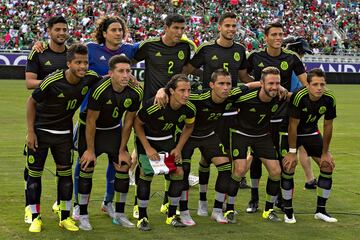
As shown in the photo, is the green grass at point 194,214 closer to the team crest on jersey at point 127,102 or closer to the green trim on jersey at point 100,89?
the team crest on jersey at point 127,102

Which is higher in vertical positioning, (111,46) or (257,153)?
(111,46)

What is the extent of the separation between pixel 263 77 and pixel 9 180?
4751 mm

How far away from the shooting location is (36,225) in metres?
7.83

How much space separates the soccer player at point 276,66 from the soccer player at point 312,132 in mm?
270

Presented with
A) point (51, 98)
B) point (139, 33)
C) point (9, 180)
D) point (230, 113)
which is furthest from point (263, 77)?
point (139, 33)

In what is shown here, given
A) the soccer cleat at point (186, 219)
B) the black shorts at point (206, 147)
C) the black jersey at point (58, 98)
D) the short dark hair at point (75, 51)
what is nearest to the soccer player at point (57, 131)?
the black jersey at point (58, 98)

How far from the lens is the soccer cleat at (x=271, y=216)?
8.66 meters

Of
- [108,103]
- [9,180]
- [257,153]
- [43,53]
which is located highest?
[43,53]

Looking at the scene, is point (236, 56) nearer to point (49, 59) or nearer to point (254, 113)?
point (254, 113)

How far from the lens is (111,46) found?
28.6ft

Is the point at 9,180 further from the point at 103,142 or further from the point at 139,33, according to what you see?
the point at 139,33

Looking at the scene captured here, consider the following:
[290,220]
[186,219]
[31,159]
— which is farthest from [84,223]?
[290,220]

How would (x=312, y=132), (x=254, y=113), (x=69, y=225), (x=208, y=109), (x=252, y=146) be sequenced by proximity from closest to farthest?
1. (x=69, y=225)
2. (x=208, y=109)
3. (x=254, y=113)
4. (x=252, y=146)
5. (x=312, y=132)

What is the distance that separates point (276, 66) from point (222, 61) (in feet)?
2.37
